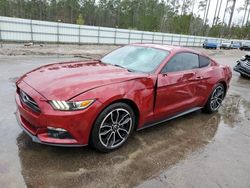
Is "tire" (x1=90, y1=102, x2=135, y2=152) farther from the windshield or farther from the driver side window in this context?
the driver side window

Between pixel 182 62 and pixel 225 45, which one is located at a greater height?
pixel 182 62

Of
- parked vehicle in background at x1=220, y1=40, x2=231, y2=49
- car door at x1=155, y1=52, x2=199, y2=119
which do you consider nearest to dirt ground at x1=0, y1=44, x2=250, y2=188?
car door at x1=155, y1=52, x2=199, y2=119

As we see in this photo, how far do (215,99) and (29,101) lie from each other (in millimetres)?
4033

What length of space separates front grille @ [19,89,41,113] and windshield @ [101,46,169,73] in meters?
1.60

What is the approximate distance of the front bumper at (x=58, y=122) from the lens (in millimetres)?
2664

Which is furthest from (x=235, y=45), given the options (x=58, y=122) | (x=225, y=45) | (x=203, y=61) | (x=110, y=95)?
(x=58, y=122)

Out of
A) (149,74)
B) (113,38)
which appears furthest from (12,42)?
(149,74)

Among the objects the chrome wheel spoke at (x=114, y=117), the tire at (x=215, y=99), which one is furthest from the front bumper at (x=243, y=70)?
the chrome wheel spoke at (x=114, y=117)

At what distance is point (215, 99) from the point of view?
16.9 feet

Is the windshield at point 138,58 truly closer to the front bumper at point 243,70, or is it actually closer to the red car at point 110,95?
the red car at point 110,95

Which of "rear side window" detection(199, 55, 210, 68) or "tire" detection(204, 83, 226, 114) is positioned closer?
"rear side window" detection(199, 55, 210, 68)

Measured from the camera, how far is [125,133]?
133 inches

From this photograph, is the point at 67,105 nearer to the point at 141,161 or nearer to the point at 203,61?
the point at 141,161

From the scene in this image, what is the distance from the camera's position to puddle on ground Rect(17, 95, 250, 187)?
8.67 feet
